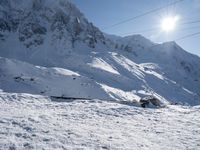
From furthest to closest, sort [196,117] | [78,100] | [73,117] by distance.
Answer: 1. [78,100]
2. [196,117]
3. [73,117]

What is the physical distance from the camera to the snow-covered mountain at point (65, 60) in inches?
2170

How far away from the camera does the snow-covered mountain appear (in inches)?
2170

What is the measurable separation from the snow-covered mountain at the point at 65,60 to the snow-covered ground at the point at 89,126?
968 inches

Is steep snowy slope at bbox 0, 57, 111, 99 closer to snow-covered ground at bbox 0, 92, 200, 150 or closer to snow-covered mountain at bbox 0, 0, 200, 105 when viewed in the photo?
snow-covered mountain at bbox 0, 0, 200, 105

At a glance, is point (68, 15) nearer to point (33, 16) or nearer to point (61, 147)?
point (33, 16)

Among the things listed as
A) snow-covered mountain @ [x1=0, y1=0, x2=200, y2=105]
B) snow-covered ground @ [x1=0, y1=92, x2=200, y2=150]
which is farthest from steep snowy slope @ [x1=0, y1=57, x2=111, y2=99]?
snow-covered ground @ [x1=0, y1=92, x2=200, y2=150]

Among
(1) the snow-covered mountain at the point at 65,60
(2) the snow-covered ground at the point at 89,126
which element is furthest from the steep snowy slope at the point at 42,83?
→ (2) the snow-covered ground at the point at 89,126

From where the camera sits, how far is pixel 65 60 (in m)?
97.6

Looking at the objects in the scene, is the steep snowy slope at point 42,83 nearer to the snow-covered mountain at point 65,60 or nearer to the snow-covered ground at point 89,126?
the snow-covered mountain at point 65,60

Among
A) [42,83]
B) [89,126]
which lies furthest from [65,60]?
[89,126]

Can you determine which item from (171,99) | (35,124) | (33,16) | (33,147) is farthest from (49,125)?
(33,16)

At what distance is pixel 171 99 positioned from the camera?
8612 cm

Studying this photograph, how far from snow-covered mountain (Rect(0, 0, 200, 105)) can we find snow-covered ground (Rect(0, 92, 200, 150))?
80.7 ft

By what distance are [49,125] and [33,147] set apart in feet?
9.04
